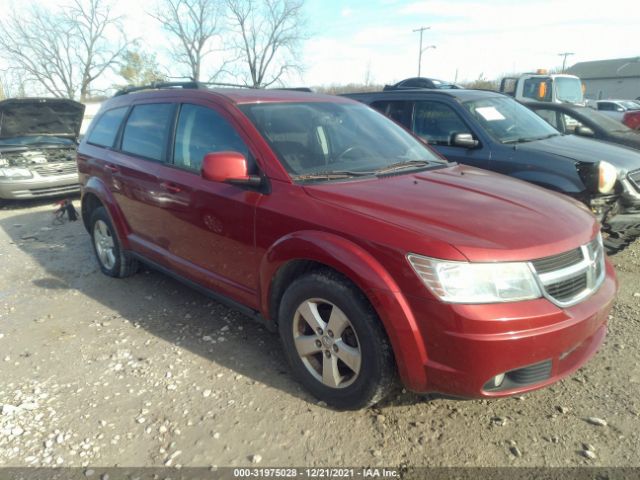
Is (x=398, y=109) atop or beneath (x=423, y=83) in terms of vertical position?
beneath

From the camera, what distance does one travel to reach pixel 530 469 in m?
2.18

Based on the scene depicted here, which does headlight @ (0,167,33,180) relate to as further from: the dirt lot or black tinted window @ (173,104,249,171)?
black tinted window @ (173,104,249,171)

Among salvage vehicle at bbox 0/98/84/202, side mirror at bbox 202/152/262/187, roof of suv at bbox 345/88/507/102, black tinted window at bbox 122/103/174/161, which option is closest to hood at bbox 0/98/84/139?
salvage vehicle at bbox 0/98/84/202

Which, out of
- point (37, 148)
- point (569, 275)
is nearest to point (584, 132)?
point (569, 275)

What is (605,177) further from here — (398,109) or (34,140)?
(34,140)

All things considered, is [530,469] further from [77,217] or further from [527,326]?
[77,217]

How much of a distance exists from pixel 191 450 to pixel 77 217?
581 centimetres

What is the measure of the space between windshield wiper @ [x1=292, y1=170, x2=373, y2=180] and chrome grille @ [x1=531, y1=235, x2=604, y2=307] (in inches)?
46.3

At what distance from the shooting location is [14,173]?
25.4 ft

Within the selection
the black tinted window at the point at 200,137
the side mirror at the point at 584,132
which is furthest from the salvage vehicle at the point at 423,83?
the black tinted window at the point at 200,137

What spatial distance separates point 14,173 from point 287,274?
7.11m

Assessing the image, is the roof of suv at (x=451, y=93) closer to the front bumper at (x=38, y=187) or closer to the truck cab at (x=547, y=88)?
the front bumper at (x=38, y=187)

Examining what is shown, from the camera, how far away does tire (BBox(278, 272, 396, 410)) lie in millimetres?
2275

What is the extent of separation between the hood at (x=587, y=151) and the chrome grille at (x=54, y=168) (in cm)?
716
